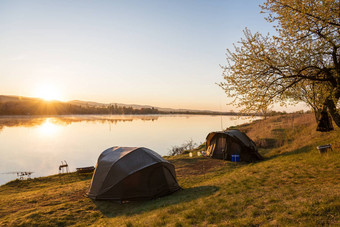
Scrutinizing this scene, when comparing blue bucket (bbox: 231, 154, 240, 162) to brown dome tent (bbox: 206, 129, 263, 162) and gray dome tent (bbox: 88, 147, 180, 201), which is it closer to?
brown dome tent (bbox: 206, 129, 263, 162)

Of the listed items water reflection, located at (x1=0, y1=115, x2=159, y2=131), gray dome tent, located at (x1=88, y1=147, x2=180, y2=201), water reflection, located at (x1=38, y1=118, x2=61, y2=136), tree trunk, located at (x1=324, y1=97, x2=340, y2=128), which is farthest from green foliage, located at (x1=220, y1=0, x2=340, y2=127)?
water reflection, located at (x1=0, y1=115, x2=159, y2=131)

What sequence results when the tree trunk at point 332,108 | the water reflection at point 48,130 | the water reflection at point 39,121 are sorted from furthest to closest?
the water reflection at point 39,121 → the water reflection at point 48,130 → the tree trunk at point 332,108

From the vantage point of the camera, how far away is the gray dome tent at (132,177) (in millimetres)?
11109

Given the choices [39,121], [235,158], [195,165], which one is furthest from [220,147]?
[39,121]

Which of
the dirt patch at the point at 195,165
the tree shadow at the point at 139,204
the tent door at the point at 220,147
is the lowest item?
the dirt patch at the point at 195,165

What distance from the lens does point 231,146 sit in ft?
66.2

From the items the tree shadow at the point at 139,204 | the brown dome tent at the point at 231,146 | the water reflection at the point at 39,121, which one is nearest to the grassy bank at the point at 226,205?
the tree shadow at the point at 139,204

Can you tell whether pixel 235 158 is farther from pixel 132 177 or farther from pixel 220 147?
pixel 132 177

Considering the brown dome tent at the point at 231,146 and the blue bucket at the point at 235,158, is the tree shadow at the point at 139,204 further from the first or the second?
the brown dome tent at the point at 231,146

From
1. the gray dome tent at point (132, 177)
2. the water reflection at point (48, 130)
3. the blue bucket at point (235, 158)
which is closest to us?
the gray dome tent at point (132, 177)

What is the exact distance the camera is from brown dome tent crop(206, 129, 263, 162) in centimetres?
1916

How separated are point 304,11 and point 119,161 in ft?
40.3

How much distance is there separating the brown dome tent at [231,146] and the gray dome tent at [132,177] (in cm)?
945

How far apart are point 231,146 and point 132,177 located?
1213cm
